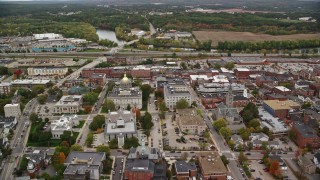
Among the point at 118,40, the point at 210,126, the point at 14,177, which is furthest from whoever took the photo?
the point at 118,40

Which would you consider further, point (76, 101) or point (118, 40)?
point (118, 40)

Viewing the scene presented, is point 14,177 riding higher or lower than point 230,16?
lower

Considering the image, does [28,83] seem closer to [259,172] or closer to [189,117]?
[189,117]

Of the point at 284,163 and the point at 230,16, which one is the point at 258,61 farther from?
the point at 230,16

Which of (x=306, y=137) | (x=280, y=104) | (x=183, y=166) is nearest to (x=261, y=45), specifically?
(x=280, y=104)

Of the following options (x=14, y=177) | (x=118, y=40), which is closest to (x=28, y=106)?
(x=14, y=177)

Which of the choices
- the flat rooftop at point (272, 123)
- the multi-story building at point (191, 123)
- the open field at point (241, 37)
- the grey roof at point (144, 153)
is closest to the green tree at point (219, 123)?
the multi-story building at point (191, 123)

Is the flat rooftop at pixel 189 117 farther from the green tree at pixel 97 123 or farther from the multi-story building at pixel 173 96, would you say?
the green tree at pixel 97 123

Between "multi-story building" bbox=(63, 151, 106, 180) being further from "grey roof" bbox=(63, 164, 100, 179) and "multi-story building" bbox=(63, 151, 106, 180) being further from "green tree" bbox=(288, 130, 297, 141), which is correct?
"green tree" bbox=(288, 130, 297, 141)
